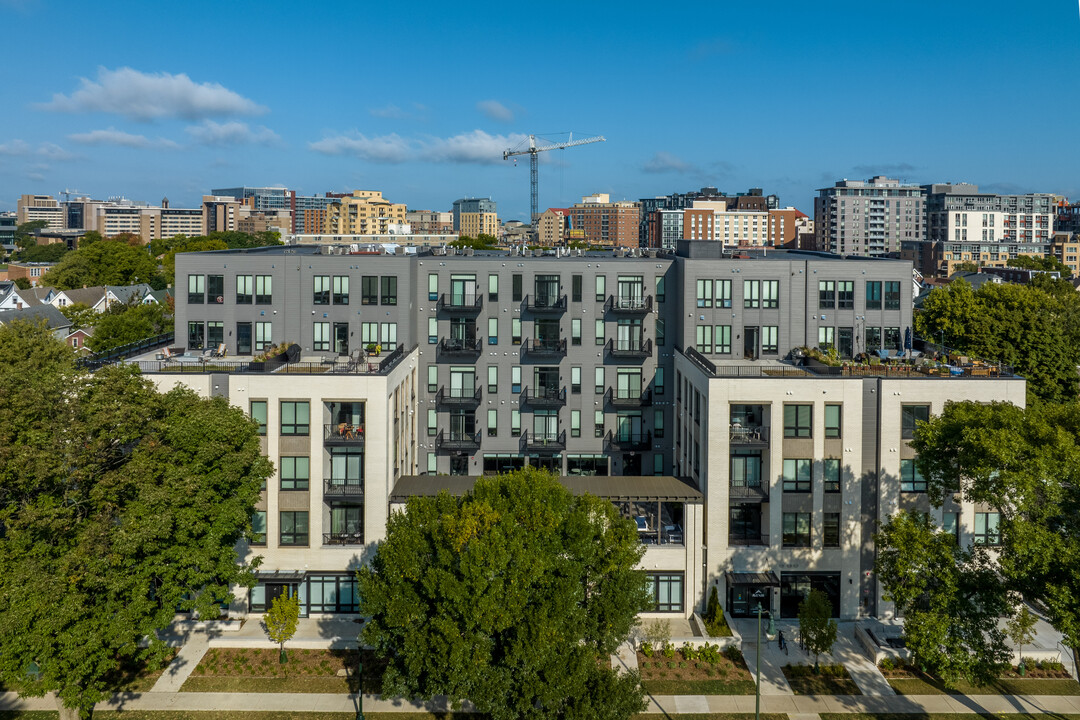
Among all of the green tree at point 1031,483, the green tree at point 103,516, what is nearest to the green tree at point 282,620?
the green tree at point 103,516

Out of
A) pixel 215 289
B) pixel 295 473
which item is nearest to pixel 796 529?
pixel 295 473

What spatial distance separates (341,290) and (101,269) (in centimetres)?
11392

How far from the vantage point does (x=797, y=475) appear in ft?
145

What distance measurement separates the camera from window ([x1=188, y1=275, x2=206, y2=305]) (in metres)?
55.5

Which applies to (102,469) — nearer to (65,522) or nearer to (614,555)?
(65,522)

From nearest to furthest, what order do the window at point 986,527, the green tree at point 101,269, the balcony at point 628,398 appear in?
the window at point 986,527
the balcony at point 628,398
the green tree at point 101,269

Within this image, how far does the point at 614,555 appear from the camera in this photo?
3503 centimetres

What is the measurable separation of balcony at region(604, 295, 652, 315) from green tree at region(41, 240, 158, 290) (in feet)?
394

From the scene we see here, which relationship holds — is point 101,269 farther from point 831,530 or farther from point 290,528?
point 831,530

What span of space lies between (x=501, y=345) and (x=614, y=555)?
2460 cm

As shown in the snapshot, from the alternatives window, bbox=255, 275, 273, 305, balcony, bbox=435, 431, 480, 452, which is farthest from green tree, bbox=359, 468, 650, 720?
window, bbox=255, 275, 273, 305

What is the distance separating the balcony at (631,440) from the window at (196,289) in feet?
91.2

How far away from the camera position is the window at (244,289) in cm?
5528

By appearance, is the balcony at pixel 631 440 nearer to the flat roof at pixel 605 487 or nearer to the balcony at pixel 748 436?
Answer: the flat roof at pixel 605 487
